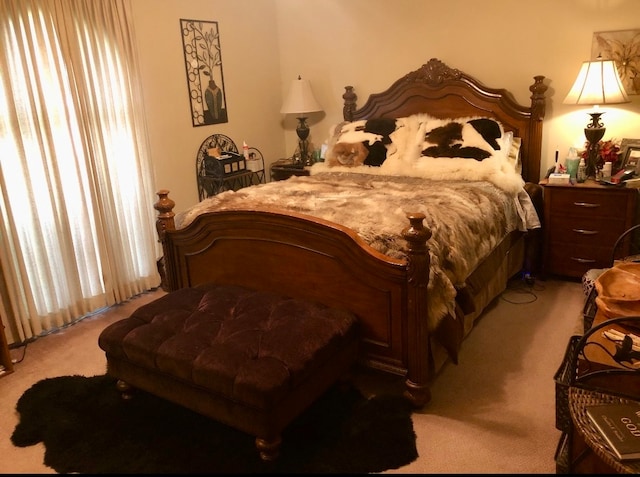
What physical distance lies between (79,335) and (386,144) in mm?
2456

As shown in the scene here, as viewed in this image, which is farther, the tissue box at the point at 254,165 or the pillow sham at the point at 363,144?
the tissue box at the point at 254,165

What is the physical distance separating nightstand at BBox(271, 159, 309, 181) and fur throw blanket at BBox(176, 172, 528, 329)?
82cm

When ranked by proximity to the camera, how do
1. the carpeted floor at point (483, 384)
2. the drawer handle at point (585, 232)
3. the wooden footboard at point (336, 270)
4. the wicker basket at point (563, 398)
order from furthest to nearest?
the drawer handle at point (585, 232), the wooden footboard at point (336, 270), the carpeted floor at point (483, 384), the wicker basket at point (563, 398)

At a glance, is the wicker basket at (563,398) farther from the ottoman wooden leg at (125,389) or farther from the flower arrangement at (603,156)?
the flower arrangement at (603,156)

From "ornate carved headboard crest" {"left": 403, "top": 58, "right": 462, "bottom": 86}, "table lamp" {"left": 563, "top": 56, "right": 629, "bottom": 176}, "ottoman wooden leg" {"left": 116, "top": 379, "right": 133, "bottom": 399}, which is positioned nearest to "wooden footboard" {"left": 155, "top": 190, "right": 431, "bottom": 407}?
"ottoman wooden leg" {"left": 116, "top": 379, "right": 133, "bottom": 399}

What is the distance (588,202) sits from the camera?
11.2 feet

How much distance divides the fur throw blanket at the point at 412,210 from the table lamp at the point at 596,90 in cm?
72

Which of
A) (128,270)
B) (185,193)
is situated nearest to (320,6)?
(185,193)

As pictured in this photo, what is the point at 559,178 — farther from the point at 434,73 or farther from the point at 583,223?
the point at 434,73

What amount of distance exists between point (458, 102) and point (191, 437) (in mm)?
3119

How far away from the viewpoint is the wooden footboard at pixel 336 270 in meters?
2.24

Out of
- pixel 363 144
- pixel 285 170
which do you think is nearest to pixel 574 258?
pixel 363 144

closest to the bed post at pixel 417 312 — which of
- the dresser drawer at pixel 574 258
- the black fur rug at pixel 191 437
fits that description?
the black fur rug at pixel 191 437

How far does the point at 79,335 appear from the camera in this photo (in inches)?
130
